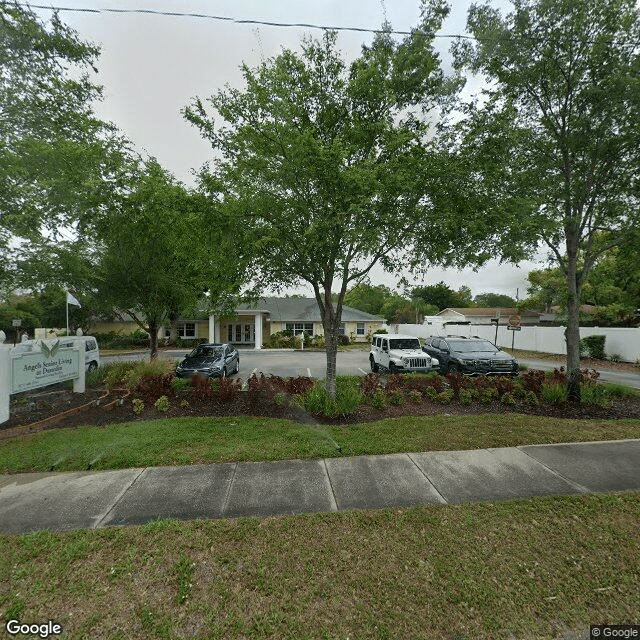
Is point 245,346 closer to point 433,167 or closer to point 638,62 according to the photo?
point 433,167

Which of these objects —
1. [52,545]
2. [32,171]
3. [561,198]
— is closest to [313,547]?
[52,545]

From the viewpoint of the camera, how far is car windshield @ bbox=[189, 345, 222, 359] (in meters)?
12.2

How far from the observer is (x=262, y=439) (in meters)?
5.46

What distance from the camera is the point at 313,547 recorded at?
112 inches

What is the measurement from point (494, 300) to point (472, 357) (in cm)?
9264

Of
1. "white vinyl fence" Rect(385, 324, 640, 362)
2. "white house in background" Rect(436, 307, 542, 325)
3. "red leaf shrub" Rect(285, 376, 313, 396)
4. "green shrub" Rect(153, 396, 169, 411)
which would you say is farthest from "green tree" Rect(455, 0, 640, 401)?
"white house in background" Rect(436, 307, 542, 325)

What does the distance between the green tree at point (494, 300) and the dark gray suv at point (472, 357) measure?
86683 mm

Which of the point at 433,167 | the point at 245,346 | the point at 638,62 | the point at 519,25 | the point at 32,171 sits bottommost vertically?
the point at 245,346

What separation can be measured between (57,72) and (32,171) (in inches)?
130

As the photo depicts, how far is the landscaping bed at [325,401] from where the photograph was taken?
22.7ft

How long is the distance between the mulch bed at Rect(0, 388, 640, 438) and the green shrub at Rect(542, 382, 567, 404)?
0.17 meters

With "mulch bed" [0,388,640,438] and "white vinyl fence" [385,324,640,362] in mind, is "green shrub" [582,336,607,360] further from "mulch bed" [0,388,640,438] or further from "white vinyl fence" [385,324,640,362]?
"mulch bed" [0,388,640,438]

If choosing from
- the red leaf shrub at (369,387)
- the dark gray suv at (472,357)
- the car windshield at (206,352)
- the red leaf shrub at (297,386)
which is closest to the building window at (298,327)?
the dark gray suv at (472,357)

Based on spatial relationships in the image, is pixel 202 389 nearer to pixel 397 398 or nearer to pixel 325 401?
pixel 325 401
